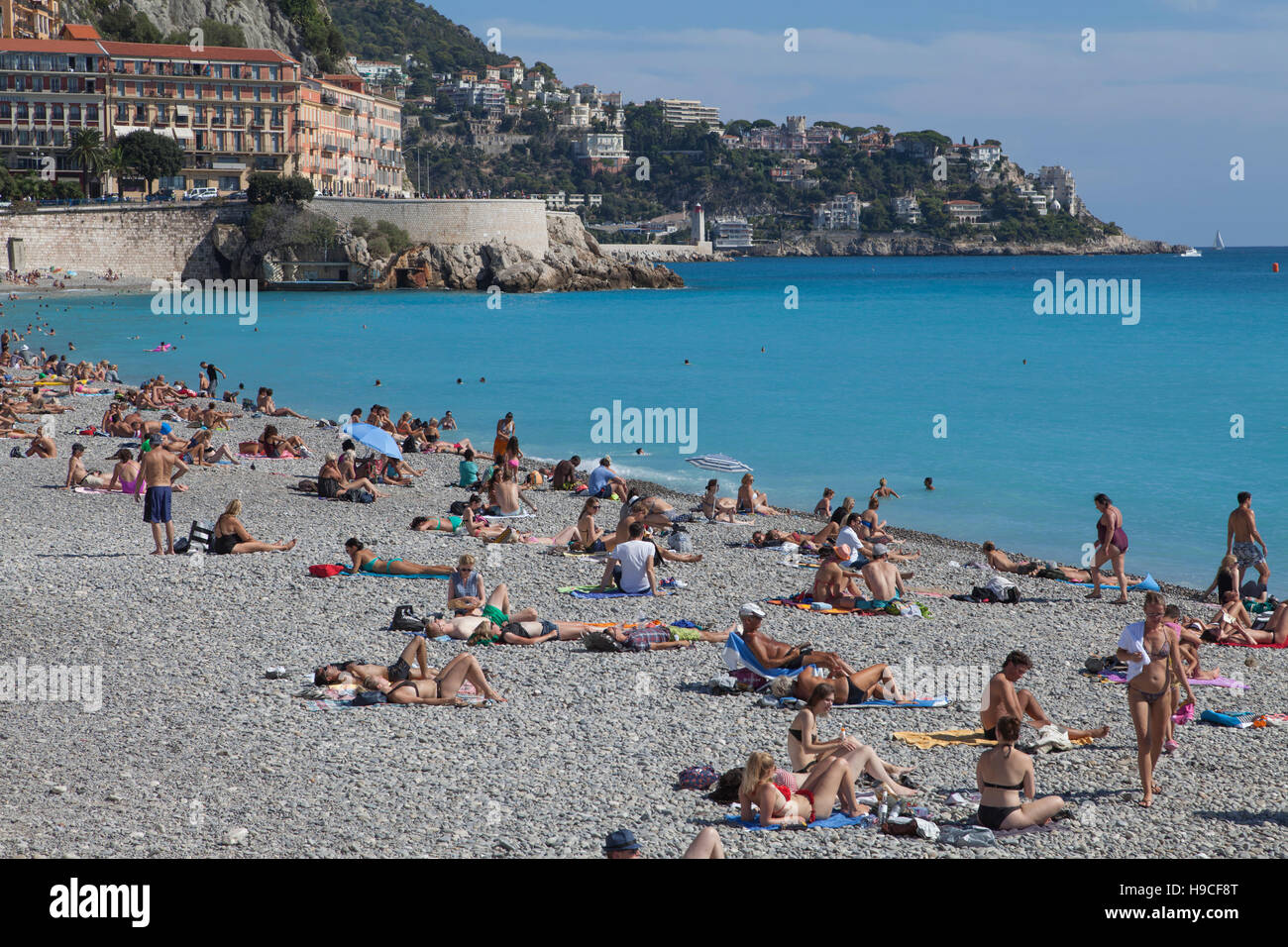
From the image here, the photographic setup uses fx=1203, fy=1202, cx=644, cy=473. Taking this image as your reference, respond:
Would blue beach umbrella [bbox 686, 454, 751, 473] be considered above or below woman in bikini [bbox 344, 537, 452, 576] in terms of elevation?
above

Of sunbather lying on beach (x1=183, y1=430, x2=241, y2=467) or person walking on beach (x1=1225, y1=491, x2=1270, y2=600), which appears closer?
person walking on beach (x1=1225, y1=491, x2=1270, y2=600)

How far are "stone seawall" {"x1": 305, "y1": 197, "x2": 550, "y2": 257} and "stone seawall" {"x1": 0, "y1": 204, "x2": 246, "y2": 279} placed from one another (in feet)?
23.4

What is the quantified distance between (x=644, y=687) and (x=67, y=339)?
46539 millimetres

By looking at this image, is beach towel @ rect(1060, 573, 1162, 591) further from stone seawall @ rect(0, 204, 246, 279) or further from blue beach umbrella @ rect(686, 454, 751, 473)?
stone seawall @ rect(0, 204, 246, 279)

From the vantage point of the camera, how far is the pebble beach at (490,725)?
7.08 metres

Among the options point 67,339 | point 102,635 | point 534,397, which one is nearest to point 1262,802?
point 102,635

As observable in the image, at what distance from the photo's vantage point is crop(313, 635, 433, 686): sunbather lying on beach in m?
9.62

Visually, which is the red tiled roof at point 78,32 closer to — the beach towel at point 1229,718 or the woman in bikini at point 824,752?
the woman in bikini at point 824,752

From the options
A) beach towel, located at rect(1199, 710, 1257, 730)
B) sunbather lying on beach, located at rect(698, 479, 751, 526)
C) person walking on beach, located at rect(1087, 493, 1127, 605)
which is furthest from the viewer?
sunbather lying on beach, located at rect(698, 479, 751, 526)

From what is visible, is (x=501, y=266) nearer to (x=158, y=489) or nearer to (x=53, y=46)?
(x=53, y=46)

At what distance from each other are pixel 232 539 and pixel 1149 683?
10.4m

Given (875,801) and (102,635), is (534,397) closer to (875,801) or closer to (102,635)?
(102,635)

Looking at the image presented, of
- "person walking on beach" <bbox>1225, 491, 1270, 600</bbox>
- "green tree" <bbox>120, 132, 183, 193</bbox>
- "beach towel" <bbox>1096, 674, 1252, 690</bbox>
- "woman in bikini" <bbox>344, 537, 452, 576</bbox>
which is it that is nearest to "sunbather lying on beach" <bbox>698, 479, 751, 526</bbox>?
"woman in bikini" <bbox>344, 537, 452, 576</bbox>
